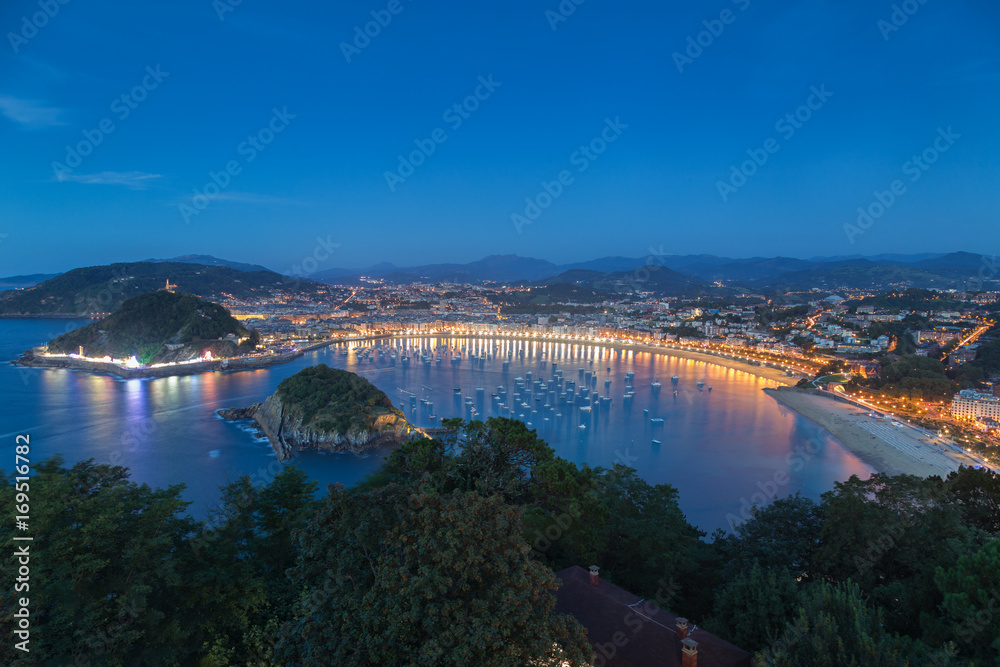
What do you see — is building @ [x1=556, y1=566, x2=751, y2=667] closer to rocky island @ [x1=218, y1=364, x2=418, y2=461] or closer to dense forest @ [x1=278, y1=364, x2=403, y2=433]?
rocky island @ [x1=218, y1=364, x2=418, y2=461]

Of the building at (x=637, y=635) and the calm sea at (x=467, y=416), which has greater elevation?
the building at (x=637, y=635)

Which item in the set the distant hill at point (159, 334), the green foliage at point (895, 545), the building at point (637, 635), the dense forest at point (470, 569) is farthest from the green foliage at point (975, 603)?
the distant hill at point (159, 334)

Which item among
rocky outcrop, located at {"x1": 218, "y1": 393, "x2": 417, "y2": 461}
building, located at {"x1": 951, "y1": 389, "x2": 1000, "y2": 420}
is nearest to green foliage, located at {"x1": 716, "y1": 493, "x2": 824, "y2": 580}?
rocky outcrop, located at {"x1": 218, "y1": 393, "x2": 417, "y2": 461}

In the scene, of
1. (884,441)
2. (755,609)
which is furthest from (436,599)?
(884,441)

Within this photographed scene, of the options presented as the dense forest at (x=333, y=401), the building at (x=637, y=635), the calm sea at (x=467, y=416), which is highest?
the building at (x=637, y=635)

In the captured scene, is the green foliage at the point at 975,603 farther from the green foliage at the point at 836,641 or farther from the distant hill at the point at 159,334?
the distant hill at the point at 159,334

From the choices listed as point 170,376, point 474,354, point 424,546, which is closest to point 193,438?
point 170,376
